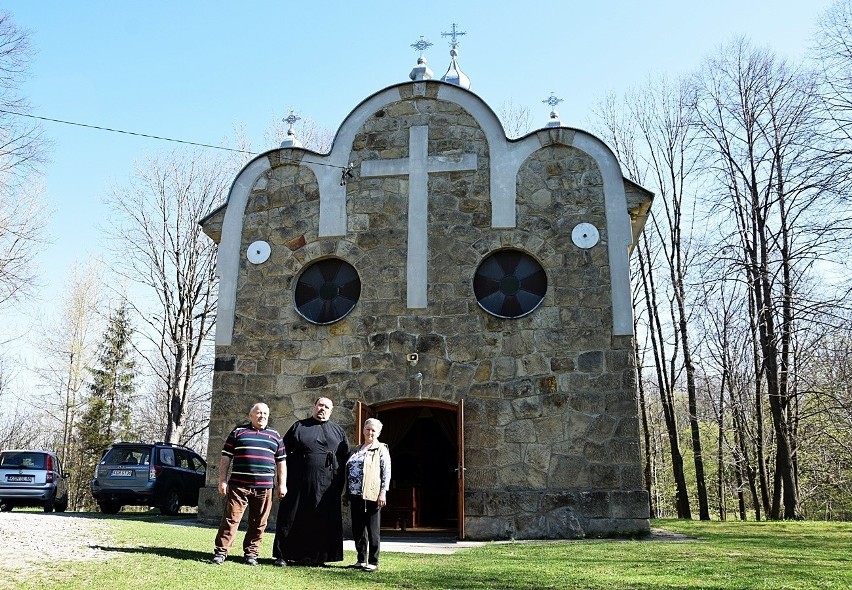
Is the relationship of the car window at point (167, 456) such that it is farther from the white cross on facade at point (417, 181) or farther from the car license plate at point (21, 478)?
the white cross on facade at point (417, 181)

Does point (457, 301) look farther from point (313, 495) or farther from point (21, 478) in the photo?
point (21, 478)

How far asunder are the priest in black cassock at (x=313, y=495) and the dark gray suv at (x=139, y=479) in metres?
9.60

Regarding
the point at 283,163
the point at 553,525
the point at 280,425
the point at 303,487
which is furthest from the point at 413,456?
the point at 303,487

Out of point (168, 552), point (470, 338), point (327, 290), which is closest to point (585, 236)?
point (470, 338)

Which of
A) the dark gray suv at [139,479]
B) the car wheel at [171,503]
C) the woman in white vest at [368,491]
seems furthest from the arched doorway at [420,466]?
the car wheel at [171,503]

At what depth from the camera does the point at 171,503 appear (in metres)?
16.2

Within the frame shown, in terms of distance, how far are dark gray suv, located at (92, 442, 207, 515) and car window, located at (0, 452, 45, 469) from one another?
5.85 feet

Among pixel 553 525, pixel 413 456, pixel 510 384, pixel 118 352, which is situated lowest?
pixel 553 525

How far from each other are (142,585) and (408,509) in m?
8.45

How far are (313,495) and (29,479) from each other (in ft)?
39.5

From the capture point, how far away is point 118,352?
1176 inches

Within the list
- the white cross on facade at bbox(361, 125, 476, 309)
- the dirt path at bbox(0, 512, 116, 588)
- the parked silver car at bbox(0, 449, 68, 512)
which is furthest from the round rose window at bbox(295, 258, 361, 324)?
the parked silver car at bbox(0, 449, 68, 512)

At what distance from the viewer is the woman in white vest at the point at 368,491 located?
7.00 meters

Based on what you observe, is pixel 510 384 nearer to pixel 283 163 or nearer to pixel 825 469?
pixel 283 163
